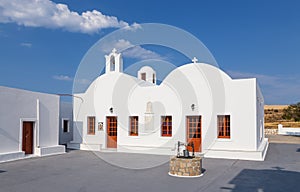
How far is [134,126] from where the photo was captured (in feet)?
46.6

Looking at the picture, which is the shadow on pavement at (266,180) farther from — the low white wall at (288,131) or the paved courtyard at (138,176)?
the low white wall at (288,131)

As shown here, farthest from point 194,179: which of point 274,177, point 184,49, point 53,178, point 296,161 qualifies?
point 184,49

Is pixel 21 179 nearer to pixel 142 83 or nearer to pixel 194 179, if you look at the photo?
pixel 194 179

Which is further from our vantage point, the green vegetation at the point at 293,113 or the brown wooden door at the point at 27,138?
the green vegetation at the point at 293,113

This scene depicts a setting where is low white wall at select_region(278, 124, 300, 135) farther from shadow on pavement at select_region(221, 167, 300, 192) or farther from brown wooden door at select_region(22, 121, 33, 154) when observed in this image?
brown wooden door at select_region(22, 121, 33, 154)

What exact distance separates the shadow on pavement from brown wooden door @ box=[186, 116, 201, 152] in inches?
151

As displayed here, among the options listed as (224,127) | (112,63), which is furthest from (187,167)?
(112,63)

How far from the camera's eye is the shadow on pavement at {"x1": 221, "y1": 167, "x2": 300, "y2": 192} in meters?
6.53

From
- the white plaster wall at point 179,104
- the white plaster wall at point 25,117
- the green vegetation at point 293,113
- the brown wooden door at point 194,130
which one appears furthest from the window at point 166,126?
the green vegetation at point 293,113

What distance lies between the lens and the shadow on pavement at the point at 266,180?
6.53m

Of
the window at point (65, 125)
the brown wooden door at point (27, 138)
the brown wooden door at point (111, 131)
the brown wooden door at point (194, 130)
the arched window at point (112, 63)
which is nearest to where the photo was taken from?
the brown wooden door at point (27, 138)

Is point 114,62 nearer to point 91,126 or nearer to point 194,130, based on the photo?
point 91,126

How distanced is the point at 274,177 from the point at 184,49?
7397mm

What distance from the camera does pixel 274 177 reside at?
781 centimetres
